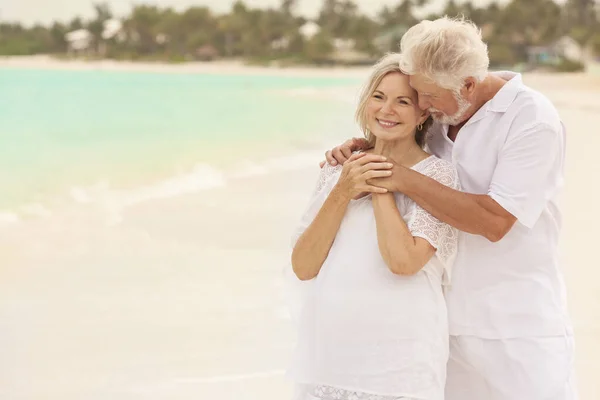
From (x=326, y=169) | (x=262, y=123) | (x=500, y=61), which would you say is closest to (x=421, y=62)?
(x=326, y=169)

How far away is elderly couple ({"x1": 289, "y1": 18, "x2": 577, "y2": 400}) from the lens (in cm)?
205

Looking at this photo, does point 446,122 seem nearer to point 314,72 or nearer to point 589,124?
point 589,124

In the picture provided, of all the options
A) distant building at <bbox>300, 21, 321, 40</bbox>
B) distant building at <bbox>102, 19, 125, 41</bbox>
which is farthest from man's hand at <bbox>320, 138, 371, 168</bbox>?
distant building at <bbox>102, 19, 125, 41</bbox>

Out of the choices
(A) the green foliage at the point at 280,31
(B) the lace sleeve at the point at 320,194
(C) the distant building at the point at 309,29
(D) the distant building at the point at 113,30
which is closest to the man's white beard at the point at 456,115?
(B) the lace sleeve at the point at 320,194

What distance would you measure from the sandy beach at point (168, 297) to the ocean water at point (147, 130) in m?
1.86

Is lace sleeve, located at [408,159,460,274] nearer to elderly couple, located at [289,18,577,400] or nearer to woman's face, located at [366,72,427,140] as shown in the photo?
elderly couple, located at [289,18,577,400]

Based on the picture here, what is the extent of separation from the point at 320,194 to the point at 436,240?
32 centimetres

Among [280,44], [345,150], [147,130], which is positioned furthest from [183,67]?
[345,150]

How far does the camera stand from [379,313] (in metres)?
2.09

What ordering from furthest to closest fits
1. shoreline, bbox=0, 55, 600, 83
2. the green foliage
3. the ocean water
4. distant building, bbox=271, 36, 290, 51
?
distant building, bbox=271, 36, 290, 51, shoreline, bbox=0, 55, 600, 83, the green foliage, the ocean water

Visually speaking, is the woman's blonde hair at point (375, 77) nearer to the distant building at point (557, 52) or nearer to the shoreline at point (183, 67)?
the distant building at point (557, 52)

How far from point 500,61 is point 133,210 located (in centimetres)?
2432

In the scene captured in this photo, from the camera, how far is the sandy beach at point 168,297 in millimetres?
4062

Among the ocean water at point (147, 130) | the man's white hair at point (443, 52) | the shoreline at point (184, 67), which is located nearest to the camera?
the man's white hair at point (443, 52)
